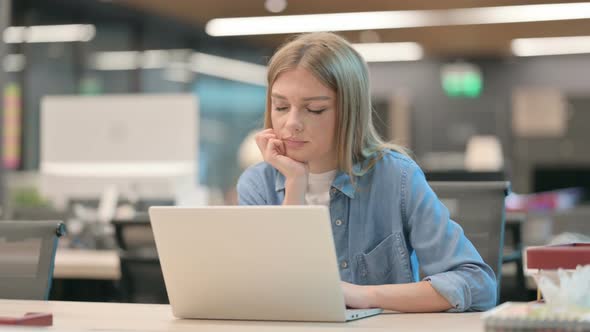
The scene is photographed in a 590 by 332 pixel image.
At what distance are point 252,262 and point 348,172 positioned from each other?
58cm

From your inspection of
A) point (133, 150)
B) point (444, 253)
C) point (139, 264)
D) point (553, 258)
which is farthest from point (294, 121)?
point (133, 150)

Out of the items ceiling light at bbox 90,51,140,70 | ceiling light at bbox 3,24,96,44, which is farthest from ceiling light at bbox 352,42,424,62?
ceiling light at bbox 3,24,96,44

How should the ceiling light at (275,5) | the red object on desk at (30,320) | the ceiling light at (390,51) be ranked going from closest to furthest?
the red object on desk at (30,320) < the ceiling light at (275,5) < the ceiling light at (390,51)

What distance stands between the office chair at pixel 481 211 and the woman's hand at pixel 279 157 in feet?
2.07

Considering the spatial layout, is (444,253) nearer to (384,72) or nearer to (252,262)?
(252,262)

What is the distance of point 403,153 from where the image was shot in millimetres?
2250

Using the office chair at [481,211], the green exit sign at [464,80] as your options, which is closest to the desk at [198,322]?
the office chair at [481,211]

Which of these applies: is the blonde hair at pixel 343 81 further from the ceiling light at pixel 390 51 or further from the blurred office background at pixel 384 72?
the ceiling light at pixel 390 51

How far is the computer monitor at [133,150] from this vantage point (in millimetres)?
5156

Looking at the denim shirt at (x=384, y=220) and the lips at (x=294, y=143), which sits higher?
the lips at (x=294, y=143)

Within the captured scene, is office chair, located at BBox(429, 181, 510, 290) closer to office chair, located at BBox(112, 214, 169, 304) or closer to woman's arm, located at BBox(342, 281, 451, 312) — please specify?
woman's arm, located at BBox(342, 281, 451, 312)

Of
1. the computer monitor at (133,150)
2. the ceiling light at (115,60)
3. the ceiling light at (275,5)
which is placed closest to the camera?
the computer monitor at (133,150)

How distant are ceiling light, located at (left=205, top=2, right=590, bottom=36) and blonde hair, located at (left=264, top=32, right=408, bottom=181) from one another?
7.29 meters

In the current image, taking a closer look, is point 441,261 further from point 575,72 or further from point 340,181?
point 575,72
